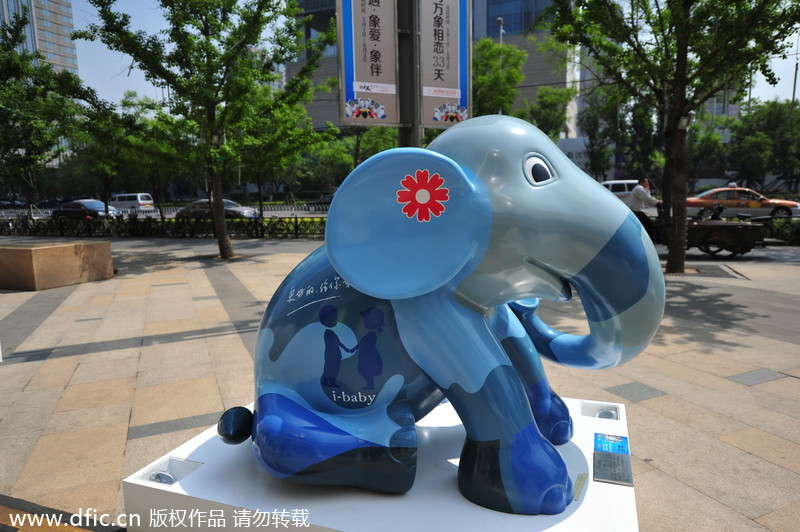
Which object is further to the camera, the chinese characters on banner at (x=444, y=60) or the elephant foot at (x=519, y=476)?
the chinese characters on banner at (x=444, y=60)

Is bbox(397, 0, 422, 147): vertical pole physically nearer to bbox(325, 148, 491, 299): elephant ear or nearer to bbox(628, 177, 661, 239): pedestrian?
bbox(325, 148, 491, 299): elephant ear

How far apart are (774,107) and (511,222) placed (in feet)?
145

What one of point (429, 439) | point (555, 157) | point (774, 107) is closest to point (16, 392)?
point (429, 439)

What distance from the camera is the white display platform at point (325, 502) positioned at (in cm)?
192

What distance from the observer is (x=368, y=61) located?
14.5 ft

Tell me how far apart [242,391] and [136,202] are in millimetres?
37647

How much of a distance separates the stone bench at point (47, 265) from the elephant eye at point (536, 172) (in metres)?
9.77

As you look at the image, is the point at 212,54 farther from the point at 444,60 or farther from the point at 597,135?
the point at 597,135

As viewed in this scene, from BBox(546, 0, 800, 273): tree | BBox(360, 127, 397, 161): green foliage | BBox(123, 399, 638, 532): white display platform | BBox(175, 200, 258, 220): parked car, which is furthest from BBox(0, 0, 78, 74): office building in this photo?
BBox(123, 399, 638, 532): white display platform

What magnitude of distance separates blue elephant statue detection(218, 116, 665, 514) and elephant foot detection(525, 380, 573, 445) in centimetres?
44

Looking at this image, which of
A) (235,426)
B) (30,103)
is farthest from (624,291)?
(30,103)

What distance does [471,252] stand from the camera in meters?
1.86

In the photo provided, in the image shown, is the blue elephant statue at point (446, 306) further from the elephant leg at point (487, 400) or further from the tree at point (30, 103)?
the tree at point (30, 103)

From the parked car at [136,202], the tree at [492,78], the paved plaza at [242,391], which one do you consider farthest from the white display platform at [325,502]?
the parked car at [136,202]
